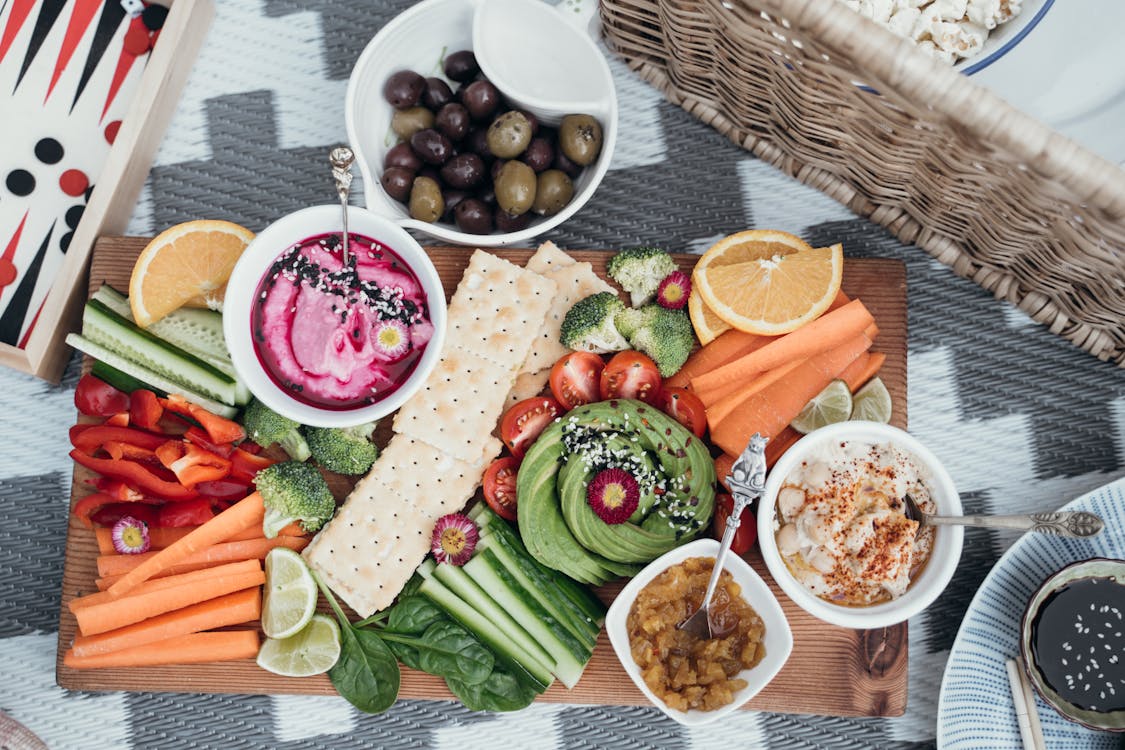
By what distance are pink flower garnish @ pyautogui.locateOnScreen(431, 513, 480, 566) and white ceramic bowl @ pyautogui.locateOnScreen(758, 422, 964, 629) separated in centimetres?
69

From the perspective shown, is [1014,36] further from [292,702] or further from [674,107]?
[292,702]

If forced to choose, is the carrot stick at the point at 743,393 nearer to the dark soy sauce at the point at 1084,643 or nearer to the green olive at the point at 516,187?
the green olive at the point at 516,187

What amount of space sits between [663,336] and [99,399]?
1.38 metres

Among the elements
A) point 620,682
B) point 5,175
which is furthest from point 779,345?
point 5,175

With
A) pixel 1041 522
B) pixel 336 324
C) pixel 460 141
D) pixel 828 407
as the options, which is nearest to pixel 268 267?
pixel 336 324

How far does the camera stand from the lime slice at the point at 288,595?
7.21 feet

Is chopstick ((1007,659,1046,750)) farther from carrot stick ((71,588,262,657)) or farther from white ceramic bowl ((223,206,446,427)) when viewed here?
carrot stick ((71,588,262,657))

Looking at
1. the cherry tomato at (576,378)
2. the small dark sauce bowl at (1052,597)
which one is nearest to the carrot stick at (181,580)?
the cherry tomato at (576,378)

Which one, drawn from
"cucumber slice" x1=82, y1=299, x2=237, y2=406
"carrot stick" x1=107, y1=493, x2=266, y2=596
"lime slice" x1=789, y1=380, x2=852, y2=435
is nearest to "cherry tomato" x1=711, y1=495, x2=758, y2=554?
"lime slice" x1=789, y1=380, x2=852, y2=435

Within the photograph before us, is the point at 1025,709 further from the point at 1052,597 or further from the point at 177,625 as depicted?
the point at 177,625

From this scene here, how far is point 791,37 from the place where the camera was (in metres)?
1.70

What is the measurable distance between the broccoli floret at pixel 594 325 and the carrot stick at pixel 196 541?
0.84m

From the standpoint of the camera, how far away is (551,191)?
222cm

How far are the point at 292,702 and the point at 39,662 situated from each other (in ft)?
2.29
